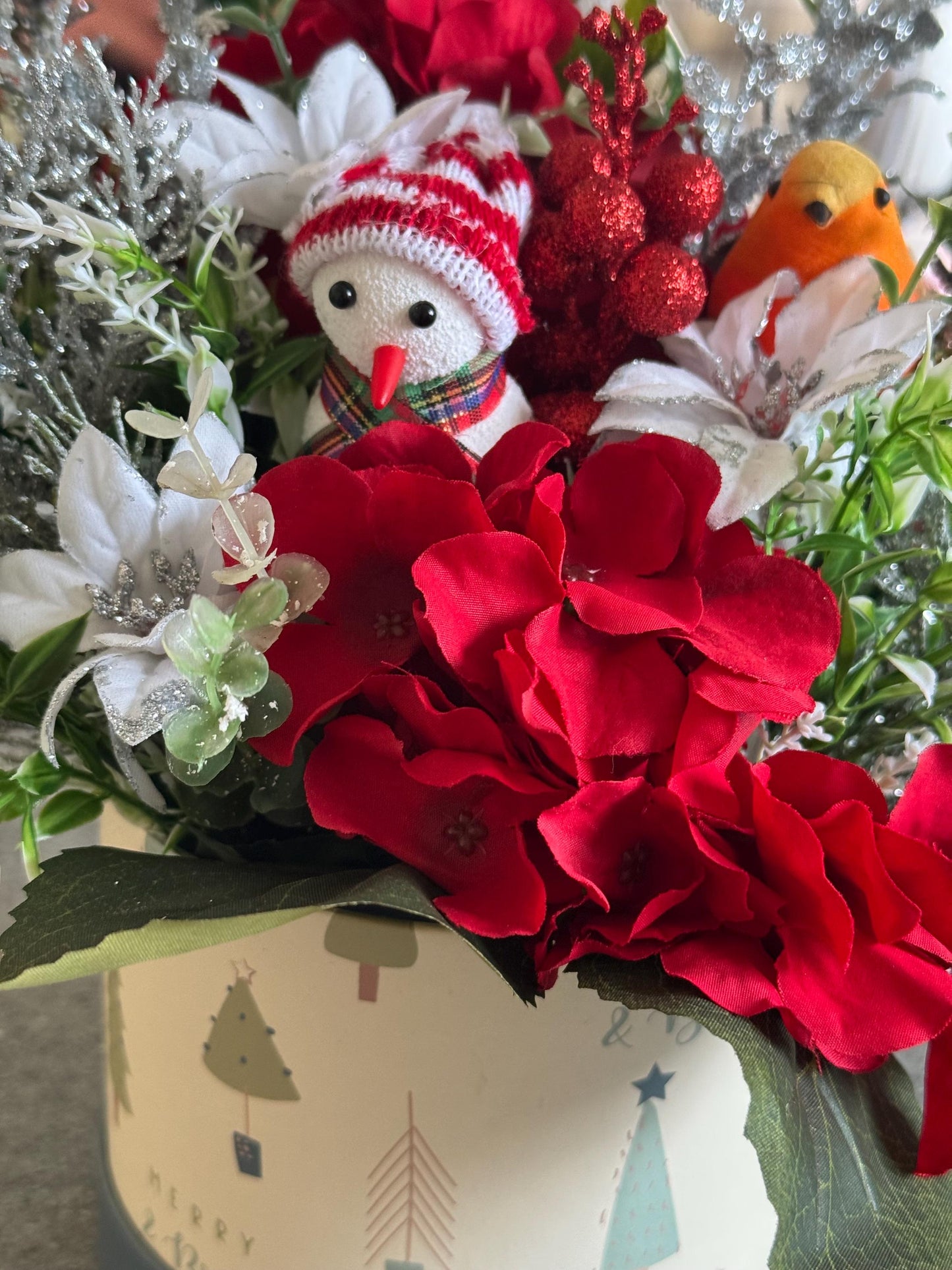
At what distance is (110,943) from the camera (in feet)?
0.86

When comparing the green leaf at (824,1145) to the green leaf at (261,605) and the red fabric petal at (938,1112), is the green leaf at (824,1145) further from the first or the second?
the green leaf at (261,605)

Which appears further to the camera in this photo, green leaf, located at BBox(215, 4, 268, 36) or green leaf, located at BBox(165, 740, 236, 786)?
green leaf, located at BBox(215, 4, 268, 36)

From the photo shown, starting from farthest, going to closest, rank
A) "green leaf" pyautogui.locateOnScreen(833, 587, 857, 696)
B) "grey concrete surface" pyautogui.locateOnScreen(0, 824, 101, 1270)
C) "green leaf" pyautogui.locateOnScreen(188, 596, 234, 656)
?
"grey concrete surface" pyautogui.locateOnScreen(0, 824, 101, 1270) < "green leaf" pyautogui.locateOnScreen(833, 587, 857, 696) < "green leaf" pyautogui.locateOnScreen(188, 596, 234, 656)

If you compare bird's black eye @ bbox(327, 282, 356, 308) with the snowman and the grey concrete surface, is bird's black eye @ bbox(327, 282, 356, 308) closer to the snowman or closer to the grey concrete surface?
the snowman

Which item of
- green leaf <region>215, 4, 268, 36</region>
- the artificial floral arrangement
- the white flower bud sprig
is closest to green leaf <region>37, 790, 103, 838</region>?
the artificial floral arrangement

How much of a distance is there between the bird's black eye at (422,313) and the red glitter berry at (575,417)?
68 millimetres

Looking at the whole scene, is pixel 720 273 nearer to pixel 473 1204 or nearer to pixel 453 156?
pixel 453 156

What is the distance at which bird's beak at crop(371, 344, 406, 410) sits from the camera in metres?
0.37

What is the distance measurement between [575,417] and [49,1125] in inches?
18.4

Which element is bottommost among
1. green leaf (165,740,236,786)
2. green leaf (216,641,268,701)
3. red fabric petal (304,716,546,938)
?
red fabric petal (304,716,546,938)

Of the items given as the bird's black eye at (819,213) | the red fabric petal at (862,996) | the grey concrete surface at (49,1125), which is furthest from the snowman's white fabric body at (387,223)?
the grey concrete surface at (49,1125)

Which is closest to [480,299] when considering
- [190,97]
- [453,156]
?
[453,156]

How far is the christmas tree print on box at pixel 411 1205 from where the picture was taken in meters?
0.34

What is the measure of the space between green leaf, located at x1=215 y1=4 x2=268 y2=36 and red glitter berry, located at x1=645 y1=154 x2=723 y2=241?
0.18 metres
